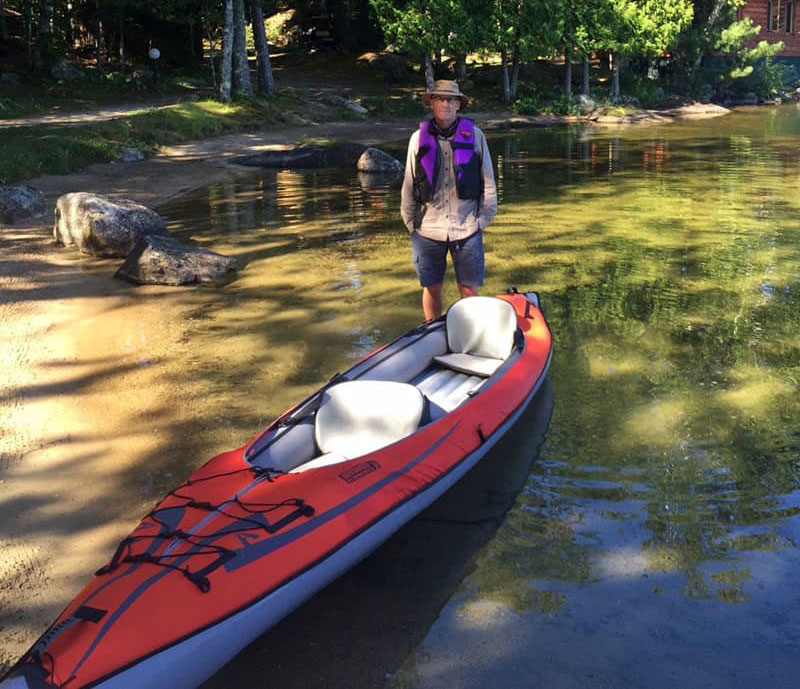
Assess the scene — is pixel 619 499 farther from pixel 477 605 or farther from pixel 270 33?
pixel 270 33

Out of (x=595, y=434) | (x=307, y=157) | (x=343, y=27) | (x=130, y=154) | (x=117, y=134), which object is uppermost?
(x=343, y=27)

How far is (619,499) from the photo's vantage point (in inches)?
228

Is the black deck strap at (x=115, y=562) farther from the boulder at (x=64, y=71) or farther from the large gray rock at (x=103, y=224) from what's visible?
the boulder at (x=64, y=71)

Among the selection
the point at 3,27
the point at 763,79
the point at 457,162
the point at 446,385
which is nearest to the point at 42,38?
the point at 3,27

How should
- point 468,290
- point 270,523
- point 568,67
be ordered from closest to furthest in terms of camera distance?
point 270,523 < point 468,290 < point 568,67

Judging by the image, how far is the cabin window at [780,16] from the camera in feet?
163

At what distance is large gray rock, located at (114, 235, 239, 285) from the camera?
37.7 feet

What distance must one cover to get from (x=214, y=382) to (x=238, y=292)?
10.7ft

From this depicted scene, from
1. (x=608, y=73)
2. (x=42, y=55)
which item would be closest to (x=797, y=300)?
(x=42, y=55)

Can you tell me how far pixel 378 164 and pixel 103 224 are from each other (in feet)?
35.4

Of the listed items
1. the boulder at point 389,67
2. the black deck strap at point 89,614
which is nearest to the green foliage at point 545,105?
the boulder at point 389,67

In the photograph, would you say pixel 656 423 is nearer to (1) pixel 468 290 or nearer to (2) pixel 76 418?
(1) pixel 468 290

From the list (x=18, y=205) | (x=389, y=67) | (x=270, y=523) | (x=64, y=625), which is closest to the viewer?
(x=64, y=625)

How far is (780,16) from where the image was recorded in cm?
5028
